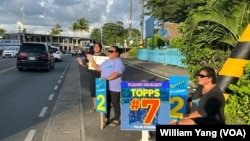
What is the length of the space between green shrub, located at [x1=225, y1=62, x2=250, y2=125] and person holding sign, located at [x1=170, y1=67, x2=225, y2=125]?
2.12m

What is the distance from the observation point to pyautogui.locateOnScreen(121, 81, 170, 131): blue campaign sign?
21.7ft

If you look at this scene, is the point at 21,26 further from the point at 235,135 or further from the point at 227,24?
the point at 235,135

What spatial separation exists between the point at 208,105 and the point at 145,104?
5.21 feet

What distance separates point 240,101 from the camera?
7.76 m

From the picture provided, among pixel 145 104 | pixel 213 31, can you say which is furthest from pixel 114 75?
pixel 213 31

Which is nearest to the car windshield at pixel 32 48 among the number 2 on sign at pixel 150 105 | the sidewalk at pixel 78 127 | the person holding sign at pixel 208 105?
the sidewalk at pixel 78 127

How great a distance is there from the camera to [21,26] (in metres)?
98.9

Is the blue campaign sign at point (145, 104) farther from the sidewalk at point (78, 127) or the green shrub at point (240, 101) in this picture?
the green shrub at point (240, 101)

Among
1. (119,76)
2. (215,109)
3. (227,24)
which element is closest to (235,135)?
(215,109)

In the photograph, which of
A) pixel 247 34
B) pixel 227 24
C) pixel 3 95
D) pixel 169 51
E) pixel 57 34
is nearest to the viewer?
pixel 247 34

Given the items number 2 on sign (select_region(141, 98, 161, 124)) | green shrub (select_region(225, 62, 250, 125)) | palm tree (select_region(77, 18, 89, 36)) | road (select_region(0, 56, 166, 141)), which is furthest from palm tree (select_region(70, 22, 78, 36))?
number 2 on sign (select_region(141, 98, 161, 124))

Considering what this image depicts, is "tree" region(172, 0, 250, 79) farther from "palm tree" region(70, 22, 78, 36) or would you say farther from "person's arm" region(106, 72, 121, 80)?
"palm tree" region(70, 22, 78, 36)

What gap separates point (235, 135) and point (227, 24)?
729 centimetres

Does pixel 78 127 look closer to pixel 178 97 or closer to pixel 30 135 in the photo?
pixel 30 135
